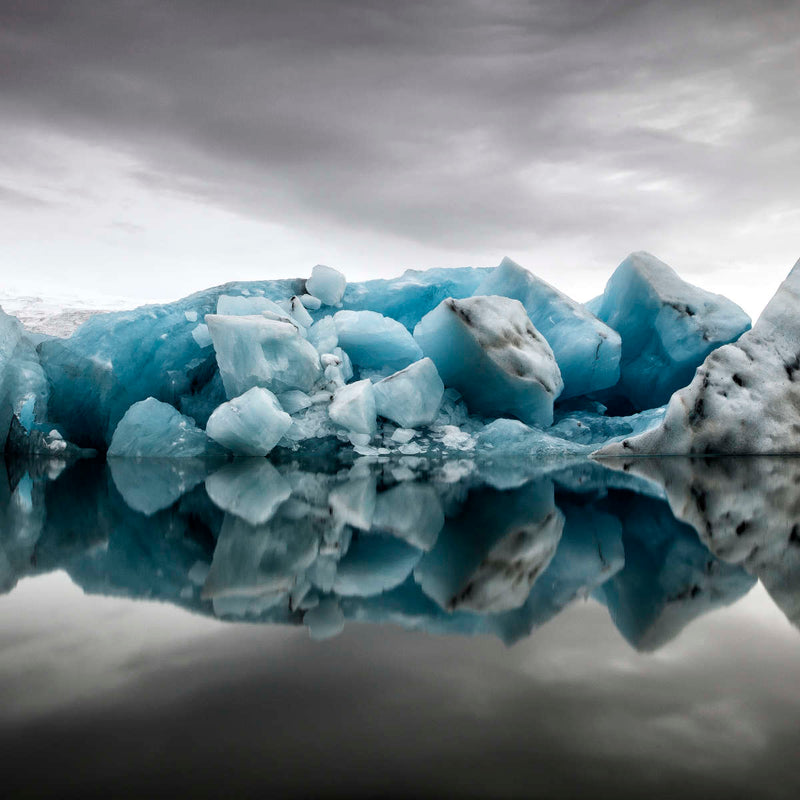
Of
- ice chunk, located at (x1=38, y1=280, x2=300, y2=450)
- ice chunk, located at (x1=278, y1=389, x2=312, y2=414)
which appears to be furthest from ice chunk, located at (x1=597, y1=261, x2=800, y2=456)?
ice chunk, located at (x1=38, y1=280, x2=300, y2=450)

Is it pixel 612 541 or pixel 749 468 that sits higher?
pixel 612 541

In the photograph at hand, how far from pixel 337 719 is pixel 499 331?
17.1ft

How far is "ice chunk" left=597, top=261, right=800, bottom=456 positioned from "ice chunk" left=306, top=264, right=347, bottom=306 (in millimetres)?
3538

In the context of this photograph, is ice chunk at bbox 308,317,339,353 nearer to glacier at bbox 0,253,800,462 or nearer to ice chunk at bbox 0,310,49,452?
glacier at bbox 0,253,800,462

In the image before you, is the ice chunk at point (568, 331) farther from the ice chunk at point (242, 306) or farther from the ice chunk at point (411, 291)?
the ice chunk at point (242, 306)

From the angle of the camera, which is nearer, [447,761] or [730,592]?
[447,761]

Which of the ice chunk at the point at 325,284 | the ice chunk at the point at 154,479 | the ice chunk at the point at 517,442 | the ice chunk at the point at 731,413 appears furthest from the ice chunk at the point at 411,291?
the ice chunk at the point at 731,413

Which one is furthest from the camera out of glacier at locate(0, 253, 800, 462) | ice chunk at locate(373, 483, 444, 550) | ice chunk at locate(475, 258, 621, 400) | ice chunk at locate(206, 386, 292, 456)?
ice chunk at locate(475, 258, 621, 400)

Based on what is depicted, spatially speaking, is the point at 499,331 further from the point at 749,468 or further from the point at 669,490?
the point at 669,490

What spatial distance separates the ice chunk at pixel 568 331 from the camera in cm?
628

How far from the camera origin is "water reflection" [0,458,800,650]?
101 centimetres

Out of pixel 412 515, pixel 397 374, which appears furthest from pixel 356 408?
pixel 412 515

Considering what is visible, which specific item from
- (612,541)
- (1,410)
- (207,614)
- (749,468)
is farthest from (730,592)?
(1,410)

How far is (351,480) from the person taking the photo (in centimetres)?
335
